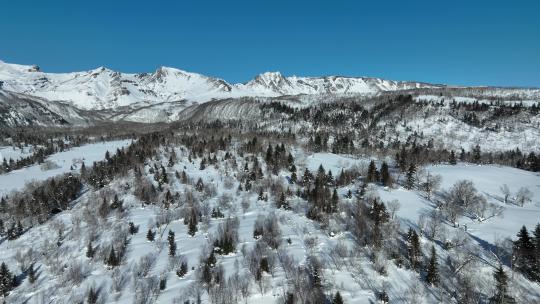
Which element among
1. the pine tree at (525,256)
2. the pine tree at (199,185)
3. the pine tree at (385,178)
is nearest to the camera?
the pine tree at (525,256)

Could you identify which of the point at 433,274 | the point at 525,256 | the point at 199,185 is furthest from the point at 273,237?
the point at 199,185

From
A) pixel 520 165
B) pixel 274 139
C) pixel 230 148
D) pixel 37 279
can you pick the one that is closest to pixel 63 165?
pixel 230 148

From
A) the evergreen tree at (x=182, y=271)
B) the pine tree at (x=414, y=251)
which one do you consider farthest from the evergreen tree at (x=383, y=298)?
the evergreen tree at (x=182, y=271)

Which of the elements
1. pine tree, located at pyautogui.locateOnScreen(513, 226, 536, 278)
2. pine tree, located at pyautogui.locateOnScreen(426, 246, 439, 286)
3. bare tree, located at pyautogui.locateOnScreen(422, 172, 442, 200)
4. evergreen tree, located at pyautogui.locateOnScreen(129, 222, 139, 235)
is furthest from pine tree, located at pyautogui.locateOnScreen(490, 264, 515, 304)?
evergreen tree, located at pyautogui.locateOnScreen(129, 222, 139, 235)

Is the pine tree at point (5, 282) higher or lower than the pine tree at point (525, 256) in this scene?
lower

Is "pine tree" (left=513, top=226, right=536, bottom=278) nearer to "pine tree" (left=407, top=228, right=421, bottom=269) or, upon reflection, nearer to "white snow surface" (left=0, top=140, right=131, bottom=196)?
"pine tree" (left=407, top=228, right=421, bottom=269)

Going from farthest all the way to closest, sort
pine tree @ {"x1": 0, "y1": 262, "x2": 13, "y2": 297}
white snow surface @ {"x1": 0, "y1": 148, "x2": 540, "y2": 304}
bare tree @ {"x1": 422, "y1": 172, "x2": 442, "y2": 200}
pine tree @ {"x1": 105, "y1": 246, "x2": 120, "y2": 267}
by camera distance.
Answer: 1. bare tree @ {"x1": 422, "y1": 172, "x2": 442, "y2": 200}
2. pine tree @ {"x1": 105, "y1": 246, "x2": 120, "y2": 267}
3. pine tree @ {"x1": 0, "y1": 262, "x2": 13, "y2": 297}
4. white snow surface @ {"x1": 0, "y1": 148, "x2": 540, "y2": 304}

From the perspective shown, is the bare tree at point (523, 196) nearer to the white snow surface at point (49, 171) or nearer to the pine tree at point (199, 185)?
the pine tree at point (199, 185)

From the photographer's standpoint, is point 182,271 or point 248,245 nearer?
point 182,271

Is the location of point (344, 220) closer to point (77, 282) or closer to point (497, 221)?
point (497, 221)

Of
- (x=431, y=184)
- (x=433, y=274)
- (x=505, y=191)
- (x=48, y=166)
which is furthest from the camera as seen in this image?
(x=48, y=166)

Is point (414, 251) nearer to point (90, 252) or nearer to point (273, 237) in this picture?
point (273, 237)
